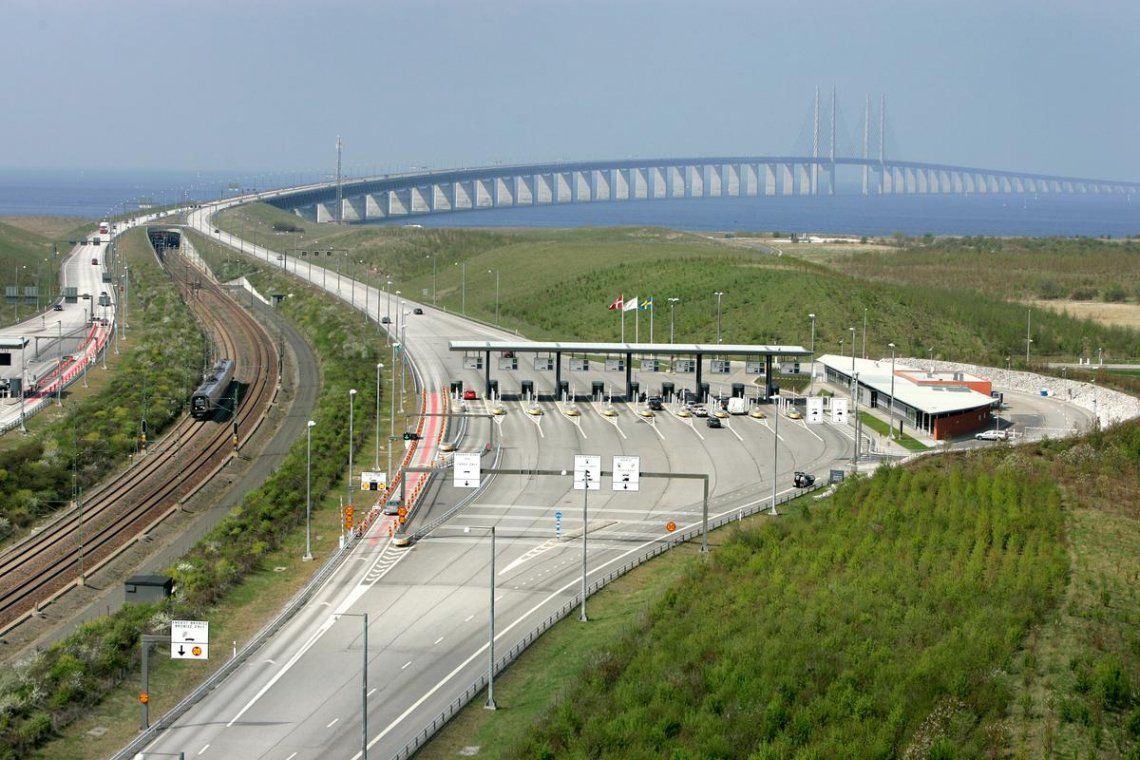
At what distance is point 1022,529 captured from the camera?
56.1m

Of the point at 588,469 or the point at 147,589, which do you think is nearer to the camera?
the point at 147,589

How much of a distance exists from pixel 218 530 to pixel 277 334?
64.2 metres

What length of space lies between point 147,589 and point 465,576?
11549 millimetres

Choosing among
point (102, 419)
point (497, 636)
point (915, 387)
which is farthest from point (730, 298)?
point (497, 636)

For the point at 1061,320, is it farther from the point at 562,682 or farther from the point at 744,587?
the point at 562,682

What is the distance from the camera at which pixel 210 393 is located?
287 feet

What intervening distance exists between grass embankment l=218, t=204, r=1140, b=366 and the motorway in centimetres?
3326

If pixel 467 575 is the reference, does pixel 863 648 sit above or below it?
above

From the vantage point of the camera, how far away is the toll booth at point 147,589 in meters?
51.0

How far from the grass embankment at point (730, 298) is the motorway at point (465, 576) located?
109ft

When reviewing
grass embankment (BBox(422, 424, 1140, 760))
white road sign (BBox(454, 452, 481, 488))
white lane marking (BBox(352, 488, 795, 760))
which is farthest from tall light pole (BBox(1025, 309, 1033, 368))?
white road sign (BBox(454, 452, 481, 488))

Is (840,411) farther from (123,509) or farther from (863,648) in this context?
(123,509)

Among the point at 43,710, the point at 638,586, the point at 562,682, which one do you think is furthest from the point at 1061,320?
the point at 43,710

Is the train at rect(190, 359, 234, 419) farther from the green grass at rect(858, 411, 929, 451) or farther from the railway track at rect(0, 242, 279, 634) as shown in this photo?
the green grass at rect(858, 411, 929, 451)
